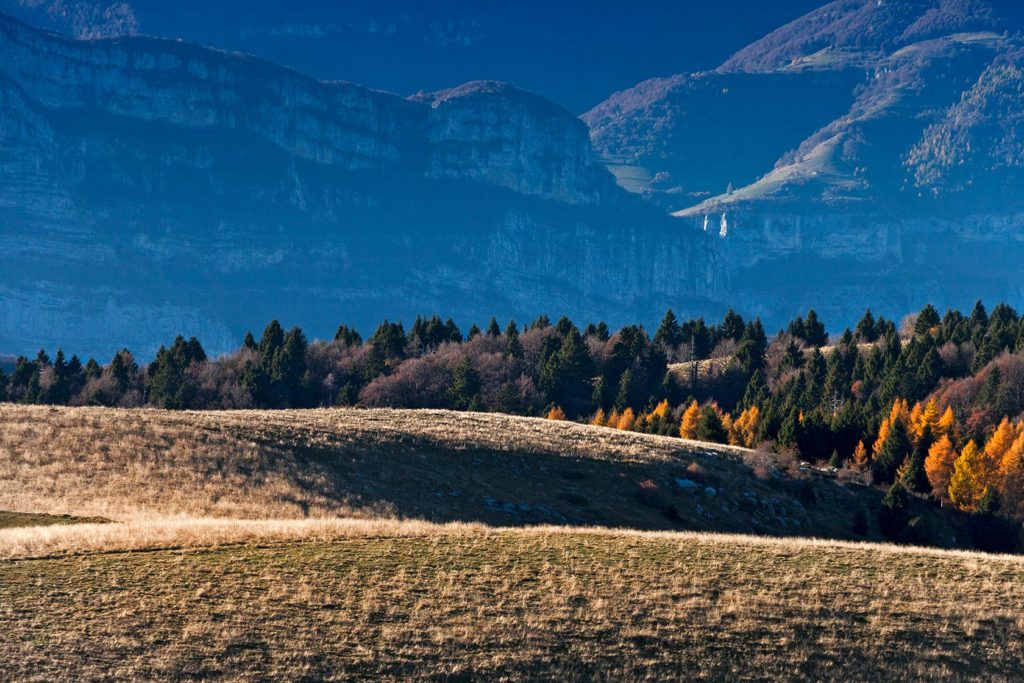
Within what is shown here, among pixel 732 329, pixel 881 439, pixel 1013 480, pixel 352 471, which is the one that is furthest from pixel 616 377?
pixel 352 471

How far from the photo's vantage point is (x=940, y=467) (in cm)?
8838

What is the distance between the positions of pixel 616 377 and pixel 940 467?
7757 centimetres

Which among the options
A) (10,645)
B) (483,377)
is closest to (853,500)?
(10,645)

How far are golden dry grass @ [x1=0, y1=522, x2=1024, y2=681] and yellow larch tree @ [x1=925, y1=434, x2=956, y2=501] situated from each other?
52.2 metres

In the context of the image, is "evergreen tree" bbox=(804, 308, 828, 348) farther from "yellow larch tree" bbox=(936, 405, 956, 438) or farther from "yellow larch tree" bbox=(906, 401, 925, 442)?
"yellow larch tree" bbox=(936, 405, 956, 438)

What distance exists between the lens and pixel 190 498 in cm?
4794

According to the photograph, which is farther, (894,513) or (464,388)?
(464,388)

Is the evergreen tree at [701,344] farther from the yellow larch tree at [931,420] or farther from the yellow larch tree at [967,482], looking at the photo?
the yellow larch tree at [967,482]

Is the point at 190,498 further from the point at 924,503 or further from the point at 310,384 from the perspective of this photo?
the point at 310,384

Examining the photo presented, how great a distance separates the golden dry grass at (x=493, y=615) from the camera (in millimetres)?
27453

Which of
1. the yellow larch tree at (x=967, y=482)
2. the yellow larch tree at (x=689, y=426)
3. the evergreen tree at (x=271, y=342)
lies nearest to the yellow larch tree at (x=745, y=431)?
the yellow larch tree at (x=689, y=426)

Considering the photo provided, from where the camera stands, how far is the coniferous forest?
130m

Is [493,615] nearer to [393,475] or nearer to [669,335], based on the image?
[393,475]

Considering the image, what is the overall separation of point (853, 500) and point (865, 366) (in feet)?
256
